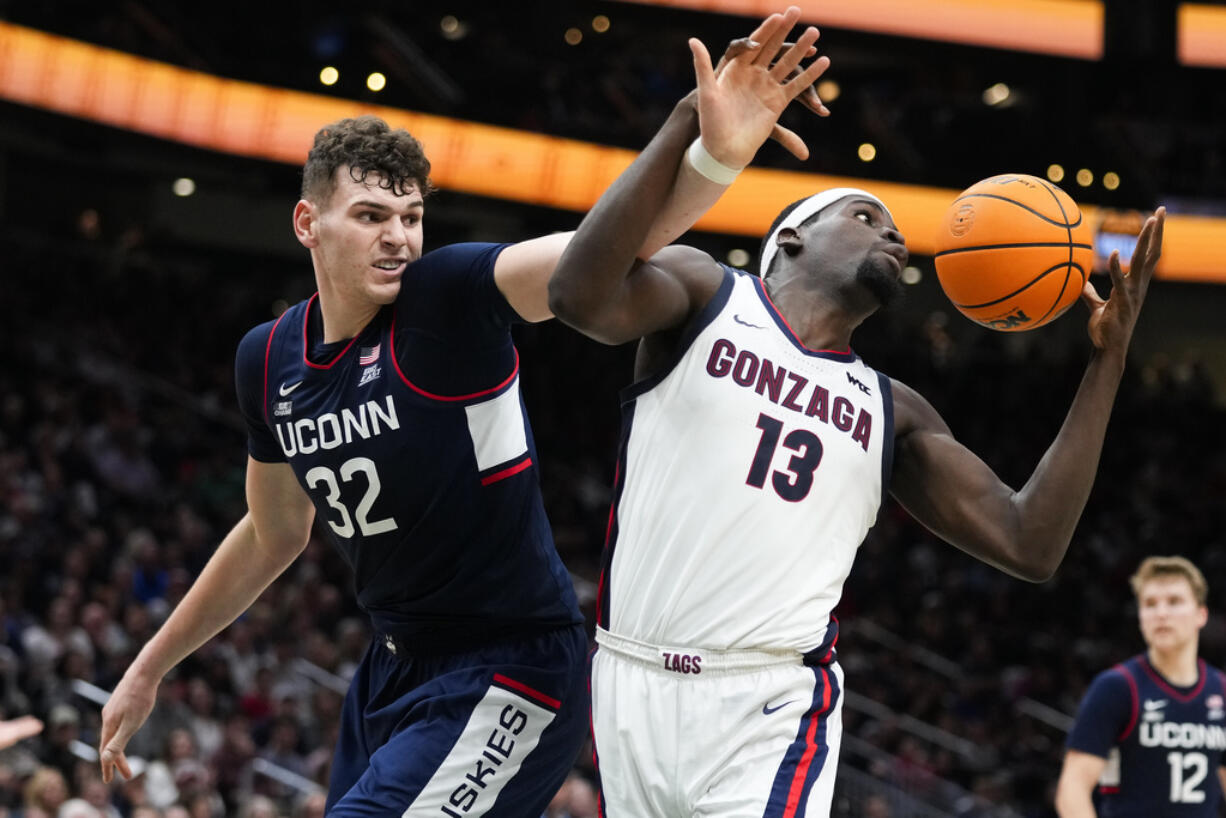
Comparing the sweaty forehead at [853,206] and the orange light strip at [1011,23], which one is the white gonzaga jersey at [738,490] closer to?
the sweaty forehead at [853,206]

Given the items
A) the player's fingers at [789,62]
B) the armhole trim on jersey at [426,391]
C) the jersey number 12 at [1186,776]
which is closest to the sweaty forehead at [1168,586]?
the jersey number 12 at [1186,776]

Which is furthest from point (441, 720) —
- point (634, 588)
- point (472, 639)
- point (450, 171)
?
point (450, 171)

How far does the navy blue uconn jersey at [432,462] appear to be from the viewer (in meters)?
3.82

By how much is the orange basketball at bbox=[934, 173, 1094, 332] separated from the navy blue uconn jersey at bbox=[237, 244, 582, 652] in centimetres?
126

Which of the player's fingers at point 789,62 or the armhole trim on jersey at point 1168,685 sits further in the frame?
the armhole trim on jersey at point 1168,685

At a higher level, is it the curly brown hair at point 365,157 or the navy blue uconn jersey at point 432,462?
the curly brown hair at point 365,157

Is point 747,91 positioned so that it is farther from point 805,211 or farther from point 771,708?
point 771,708

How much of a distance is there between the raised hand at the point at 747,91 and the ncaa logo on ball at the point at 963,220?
1.11 metres

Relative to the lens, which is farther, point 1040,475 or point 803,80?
point 1040,475

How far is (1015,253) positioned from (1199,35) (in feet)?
53.3

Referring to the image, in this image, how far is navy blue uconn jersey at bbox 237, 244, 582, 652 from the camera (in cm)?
382

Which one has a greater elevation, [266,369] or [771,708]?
[266,369]

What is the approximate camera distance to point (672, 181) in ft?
10.8

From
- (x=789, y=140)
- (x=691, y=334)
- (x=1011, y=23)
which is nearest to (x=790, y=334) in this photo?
(x=691, y=334)
